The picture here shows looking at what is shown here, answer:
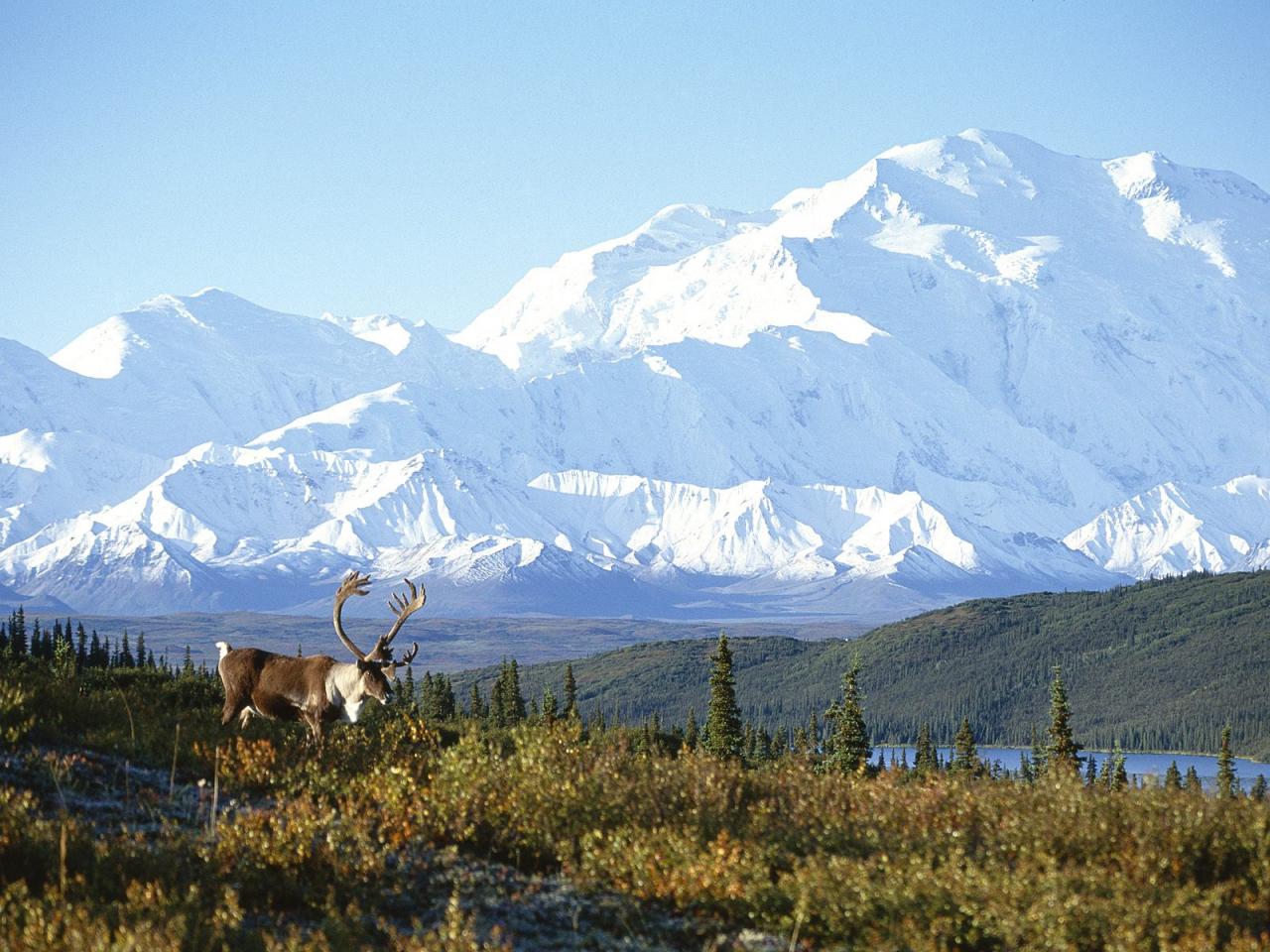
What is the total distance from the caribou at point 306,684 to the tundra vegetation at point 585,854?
10.8 feet

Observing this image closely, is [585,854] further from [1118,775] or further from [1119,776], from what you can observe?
[1118,775]

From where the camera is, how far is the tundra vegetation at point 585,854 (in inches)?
533

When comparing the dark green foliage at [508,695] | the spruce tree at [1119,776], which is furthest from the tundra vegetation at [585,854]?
the dark green foliage at [508,695]

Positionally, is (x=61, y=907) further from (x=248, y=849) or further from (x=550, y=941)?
(x=550, y=941)

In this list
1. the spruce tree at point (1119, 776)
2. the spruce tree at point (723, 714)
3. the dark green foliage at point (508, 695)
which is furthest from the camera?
the dark green foliage at point (508, 695)

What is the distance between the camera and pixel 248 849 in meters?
15.2

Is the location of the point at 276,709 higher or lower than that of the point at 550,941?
higher

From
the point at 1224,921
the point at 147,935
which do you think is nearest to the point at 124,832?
the point at 147,935

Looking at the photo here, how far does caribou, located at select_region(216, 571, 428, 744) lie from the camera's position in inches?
914

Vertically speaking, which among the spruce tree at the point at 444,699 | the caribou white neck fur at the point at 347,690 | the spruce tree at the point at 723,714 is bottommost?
the spruce tree at the point at 444,699

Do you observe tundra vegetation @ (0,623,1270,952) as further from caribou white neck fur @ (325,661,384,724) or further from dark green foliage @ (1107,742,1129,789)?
caribou white neck fur @ (325,661,384,724)

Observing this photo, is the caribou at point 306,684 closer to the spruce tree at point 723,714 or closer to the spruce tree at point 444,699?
the spruce tree at point 723,714

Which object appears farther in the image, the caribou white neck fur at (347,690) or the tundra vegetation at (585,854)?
the caribou white neck fur at (347,690)

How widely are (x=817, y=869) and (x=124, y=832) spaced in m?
6.72
